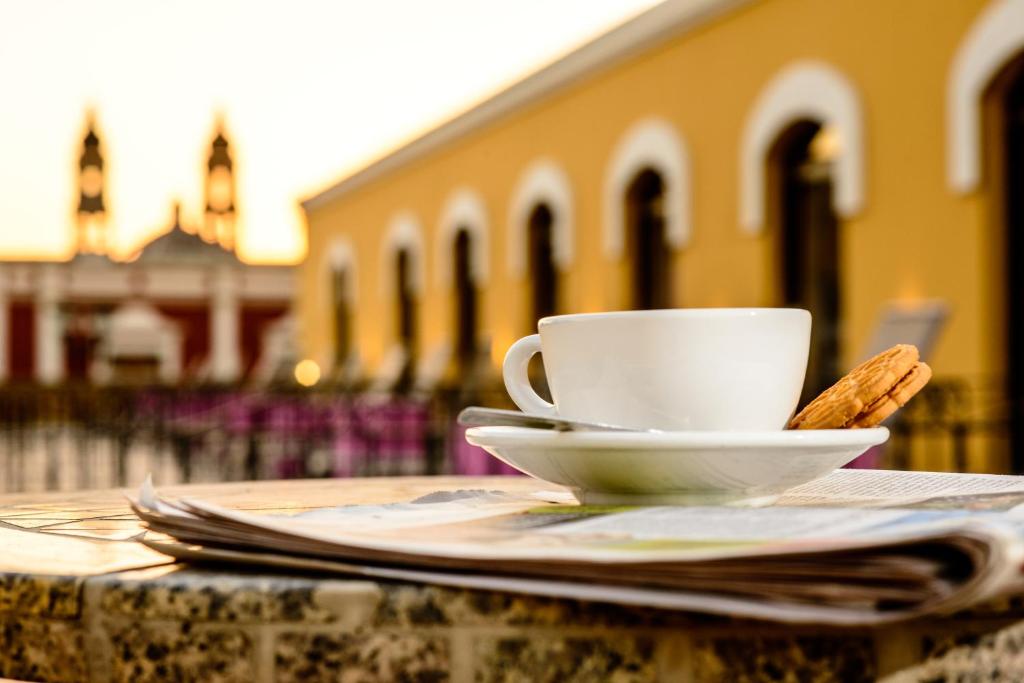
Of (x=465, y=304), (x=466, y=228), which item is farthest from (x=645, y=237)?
(x=465, y=304)

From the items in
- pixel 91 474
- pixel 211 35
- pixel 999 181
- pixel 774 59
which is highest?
pixel 211 35

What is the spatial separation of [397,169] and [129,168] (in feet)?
93.1

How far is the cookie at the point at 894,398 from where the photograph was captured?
44.2 inches

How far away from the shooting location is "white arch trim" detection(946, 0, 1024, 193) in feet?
23.2

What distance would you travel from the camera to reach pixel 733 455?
3.27ft

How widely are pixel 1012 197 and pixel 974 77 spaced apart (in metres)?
0.72

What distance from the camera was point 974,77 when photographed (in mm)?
7375

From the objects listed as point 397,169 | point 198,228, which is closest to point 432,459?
point 397,169

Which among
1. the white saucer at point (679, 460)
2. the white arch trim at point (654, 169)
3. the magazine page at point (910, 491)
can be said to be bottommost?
the magazine page at point (910, 491)

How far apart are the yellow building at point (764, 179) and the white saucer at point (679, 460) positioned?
664 centimetres

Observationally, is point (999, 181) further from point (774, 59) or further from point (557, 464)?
point (557, 464)

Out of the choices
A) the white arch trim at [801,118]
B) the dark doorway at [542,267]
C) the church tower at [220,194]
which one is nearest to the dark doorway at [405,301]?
the dark doorway at [542,267]

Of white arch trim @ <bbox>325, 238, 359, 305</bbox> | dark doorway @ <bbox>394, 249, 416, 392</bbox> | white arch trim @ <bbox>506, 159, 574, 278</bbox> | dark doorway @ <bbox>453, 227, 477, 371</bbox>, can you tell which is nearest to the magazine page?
white arch trim @ <bbox>506, 159, 574, 278</bbox>

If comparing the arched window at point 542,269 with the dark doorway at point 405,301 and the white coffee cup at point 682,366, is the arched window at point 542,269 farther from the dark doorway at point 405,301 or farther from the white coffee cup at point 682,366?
the white coffee cup at point 682,366
